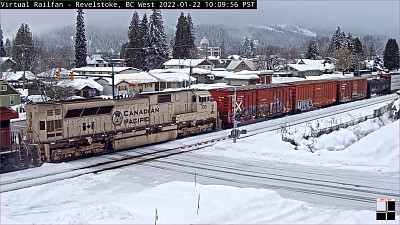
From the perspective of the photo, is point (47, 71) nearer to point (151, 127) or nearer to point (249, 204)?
point (151, 127)

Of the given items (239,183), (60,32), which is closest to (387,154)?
(239,183)

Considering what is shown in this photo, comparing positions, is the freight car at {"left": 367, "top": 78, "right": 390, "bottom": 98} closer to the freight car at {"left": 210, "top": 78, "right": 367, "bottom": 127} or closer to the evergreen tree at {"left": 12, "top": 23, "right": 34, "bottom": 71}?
the freight car at {"left": 210, "top": 78, "right": 367, "bottom": 127}

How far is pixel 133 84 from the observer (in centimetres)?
6378

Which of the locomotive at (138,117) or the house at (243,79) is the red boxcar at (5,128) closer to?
the locomotive at (138,117)

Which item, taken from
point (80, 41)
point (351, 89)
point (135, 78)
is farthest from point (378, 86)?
point (80, 41)

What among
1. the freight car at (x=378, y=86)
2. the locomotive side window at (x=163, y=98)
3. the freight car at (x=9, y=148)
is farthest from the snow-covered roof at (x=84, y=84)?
the freight car at (x=378, y=86)

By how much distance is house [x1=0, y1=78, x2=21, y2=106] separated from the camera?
48.8 meters

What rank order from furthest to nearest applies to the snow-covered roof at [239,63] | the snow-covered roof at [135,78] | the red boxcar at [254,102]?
the snow-covered roof at [239,63] < the snow-covered roof at [135,78] < the red boxcar at [254,102]

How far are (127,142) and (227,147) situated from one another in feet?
22.8

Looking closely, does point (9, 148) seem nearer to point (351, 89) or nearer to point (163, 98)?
point (163, 98)

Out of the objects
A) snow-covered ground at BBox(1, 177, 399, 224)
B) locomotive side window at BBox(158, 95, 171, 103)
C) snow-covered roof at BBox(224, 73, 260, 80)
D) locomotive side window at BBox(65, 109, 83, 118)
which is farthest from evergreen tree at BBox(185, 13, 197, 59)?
snow-covered ground at BBox(1, 177, 399, 224)

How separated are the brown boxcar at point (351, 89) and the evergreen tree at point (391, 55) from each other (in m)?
47.1

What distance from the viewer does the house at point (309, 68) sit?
101 meters

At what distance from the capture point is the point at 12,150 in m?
22.2
